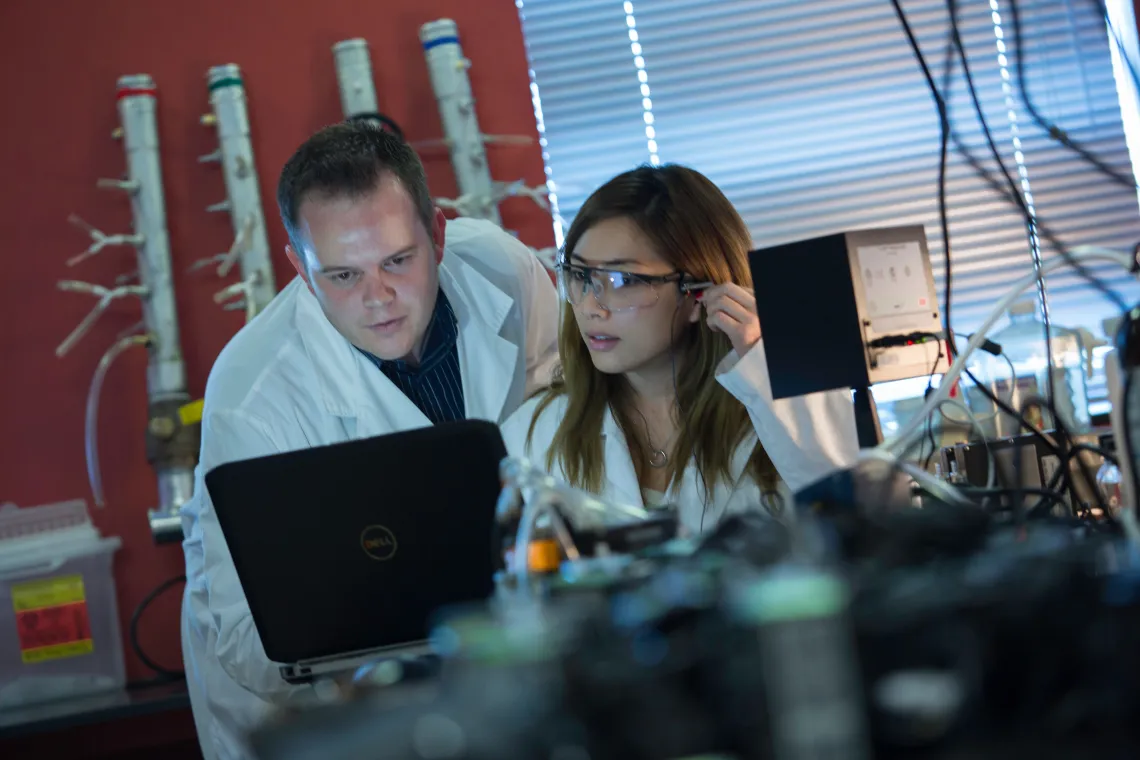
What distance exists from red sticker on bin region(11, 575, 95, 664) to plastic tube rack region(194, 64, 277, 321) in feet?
2.44

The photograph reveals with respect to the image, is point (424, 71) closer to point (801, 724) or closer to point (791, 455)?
point (791, 455)

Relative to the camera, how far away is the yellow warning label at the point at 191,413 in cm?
259

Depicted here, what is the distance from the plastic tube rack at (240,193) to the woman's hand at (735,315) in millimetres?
1338

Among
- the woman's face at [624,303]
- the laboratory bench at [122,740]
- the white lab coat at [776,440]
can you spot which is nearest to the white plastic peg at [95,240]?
the laboratory bench at [122,740]

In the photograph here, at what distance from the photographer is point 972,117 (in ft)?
10.3

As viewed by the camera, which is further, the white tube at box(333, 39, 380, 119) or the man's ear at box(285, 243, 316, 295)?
the white tube at box(333, 39, 380, 119)

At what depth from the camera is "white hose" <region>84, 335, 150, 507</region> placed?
106 inches

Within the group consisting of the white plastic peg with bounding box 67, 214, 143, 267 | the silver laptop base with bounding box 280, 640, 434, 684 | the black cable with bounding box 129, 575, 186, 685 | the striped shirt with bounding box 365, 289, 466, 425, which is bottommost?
the black cable with bounding box 129, 575, 186, 685

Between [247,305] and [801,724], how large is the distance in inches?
94.6

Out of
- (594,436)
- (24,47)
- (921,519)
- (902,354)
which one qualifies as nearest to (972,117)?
(594,436)

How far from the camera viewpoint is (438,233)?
2068 mm

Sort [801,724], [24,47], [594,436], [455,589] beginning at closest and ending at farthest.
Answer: [801,724] < [455,589] < [594,436] < [24,47]

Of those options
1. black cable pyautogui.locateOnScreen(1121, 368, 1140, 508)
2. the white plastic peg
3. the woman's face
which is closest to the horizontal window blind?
the woman's face

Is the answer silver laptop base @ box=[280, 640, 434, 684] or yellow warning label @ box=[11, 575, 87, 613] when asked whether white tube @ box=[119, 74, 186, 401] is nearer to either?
yellow warning label @ box=[11, 575, 87, 613]
